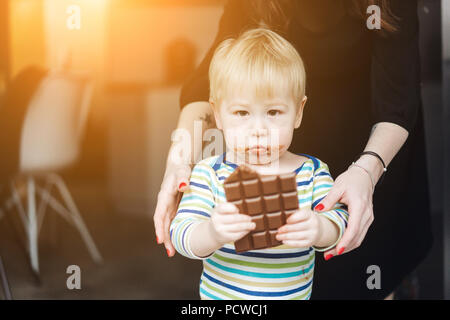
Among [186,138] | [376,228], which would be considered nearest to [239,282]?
[186,138]

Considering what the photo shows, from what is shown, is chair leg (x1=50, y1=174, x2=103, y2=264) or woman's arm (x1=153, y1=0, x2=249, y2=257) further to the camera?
chair leg (x1=50, y1=174, x2=103, y2=264)

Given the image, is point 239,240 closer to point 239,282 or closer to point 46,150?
point 239,282

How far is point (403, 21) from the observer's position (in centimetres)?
83

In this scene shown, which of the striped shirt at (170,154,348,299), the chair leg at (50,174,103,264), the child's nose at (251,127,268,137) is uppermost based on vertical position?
the child's nose at (251,127,268,137)

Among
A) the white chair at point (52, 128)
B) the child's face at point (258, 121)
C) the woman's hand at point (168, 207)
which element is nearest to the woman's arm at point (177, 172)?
the woman's hand at point (168, 207)

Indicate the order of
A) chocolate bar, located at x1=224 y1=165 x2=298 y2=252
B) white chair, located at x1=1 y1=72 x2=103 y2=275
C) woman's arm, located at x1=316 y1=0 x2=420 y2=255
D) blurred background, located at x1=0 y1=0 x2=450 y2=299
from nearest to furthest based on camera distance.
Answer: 1. chocolate bar, located at x1=224 y1=165 x2=298 y2=252
2. woman's arm, located at x1=316 y1=0 x2=420 y2=255
3. blurred background, located at x1=0 y1=0 x2=450 y2=299
4. white chair, located at x1=1 y1=72 x2=103 y2=275

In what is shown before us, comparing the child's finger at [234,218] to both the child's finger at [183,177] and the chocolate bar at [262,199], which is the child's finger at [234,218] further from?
the child's finger at [183,177]

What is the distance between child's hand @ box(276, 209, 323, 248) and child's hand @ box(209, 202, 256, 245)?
44 mm

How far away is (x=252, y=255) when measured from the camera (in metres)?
0.68

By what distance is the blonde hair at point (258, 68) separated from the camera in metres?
0.64

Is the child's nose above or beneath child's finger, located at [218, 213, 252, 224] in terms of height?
above

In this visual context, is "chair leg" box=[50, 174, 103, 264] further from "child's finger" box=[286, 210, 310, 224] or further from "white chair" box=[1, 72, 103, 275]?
"child's finger" box=[286, 210, 310, 224]

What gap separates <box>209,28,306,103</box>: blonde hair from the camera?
642mm

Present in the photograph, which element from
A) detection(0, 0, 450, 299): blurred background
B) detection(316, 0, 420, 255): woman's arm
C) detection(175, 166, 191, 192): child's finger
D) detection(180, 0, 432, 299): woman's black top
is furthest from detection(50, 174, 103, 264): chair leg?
detection(316, 0, 420, 255): woman's arm
